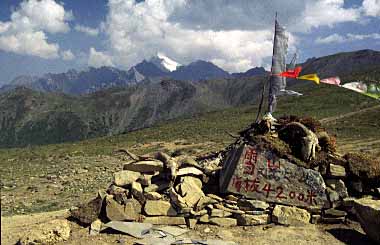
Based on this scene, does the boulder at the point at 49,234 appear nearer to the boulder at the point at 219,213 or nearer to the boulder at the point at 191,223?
the boulder at the point at 191,223

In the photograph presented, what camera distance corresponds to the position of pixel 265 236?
13.9m

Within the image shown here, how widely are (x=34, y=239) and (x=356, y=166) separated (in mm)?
11548

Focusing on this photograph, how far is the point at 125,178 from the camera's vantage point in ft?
53.4

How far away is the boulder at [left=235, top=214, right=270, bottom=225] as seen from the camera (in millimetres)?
14703

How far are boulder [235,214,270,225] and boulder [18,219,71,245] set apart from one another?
5882 mm

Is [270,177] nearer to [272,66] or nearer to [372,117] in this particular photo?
[272,66]

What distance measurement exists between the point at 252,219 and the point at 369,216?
149 inches

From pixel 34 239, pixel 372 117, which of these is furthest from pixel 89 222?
pixel 372 117

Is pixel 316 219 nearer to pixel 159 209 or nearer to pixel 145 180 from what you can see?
pixel 159 209

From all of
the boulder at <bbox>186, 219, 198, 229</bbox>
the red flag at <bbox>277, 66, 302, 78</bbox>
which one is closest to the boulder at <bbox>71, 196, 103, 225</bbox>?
the boulder at <bbox>186, 219, 198, 229</bbox>

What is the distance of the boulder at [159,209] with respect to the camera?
49.5ft

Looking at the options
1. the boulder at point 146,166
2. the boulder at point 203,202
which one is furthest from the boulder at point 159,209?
the boulder at point 146,166

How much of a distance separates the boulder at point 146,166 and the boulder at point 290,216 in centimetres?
465

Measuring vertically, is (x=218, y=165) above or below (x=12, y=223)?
above
